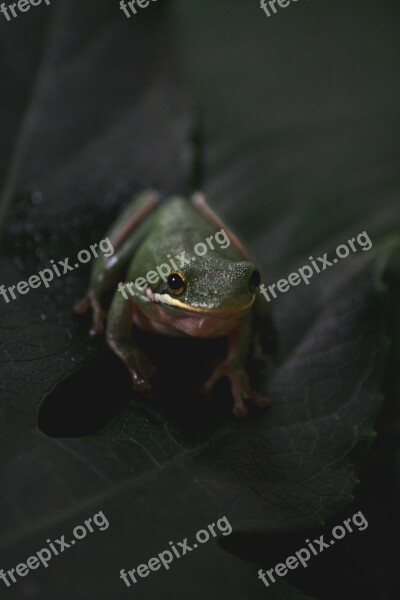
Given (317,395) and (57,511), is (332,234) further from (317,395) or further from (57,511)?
(57,511)

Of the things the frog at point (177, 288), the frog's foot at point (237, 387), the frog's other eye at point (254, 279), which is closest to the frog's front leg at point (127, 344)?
the frog at point (177, 288)

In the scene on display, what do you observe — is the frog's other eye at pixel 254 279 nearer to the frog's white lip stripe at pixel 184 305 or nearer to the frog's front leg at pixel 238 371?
the frog's white lip stripe at pixel 184 305

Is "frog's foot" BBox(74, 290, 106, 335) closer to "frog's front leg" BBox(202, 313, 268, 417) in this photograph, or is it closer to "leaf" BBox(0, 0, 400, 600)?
"leaf" BBox(0, 0, 400, 600)

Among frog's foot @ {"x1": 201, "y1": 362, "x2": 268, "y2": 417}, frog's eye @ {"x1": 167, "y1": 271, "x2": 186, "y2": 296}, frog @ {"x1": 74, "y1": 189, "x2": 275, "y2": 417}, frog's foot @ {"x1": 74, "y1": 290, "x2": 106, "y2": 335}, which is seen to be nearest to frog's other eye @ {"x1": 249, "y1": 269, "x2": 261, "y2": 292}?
frog @ {"x1": 74, "y1": 189, "x2": 275, "y2": 417}

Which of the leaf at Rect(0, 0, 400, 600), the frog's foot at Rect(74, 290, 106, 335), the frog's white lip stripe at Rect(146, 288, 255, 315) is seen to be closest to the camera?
the leaf at Rect(0, 0, 400, 600)

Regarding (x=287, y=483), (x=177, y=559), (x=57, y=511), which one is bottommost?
(x=287, y=483)

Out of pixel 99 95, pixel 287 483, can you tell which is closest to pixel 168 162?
pixel 99 95
